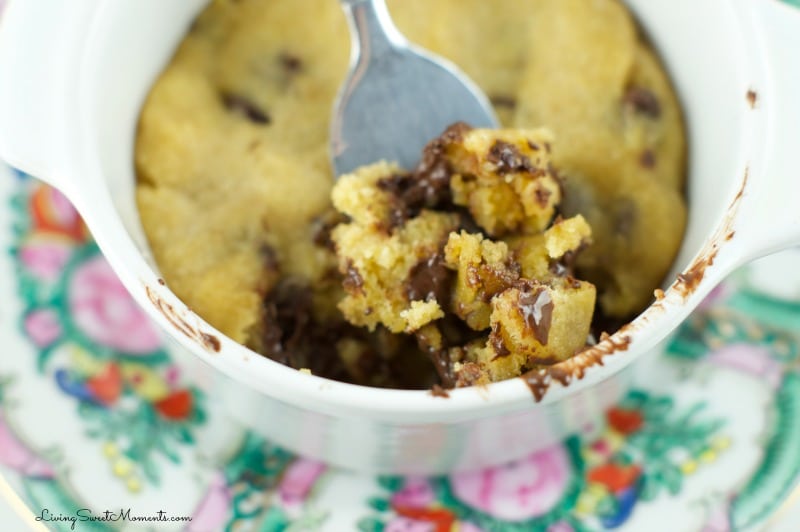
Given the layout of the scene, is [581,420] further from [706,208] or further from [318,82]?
[318,82]

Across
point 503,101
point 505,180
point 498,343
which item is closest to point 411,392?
point 498,343

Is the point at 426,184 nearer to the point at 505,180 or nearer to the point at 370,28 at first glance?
the point at 505,180

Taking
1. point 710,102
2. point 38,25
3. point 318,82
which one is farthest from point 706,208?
point 38,25

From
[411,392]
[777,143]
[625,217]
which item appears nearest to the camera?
[411,392]

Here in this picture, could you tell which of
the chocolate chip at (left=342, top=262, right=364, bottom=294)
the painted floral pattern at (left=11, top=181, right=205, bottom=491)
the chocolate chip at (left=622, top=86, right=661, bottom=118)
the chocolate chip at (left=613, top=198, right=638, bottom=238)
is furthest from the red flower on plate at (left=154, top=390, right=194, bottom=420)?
the chocolate chip at (left=622, top=86, right=661, bottom=118)

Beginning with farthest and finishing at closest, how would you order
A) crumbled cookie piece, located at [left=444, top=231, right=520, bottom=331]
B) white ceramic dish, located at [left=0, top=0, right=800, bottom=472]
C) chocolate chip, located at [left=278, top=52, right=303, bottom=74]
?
1. chocolate chip, located at [left=278, top=52, right=303, bottom=74]
2. crumbled cookie piece, located at [left=444, top=231, right=520, bottom=331]
3. white ceramic dish, located at [left=0, top=0, right=800, bottom=472]

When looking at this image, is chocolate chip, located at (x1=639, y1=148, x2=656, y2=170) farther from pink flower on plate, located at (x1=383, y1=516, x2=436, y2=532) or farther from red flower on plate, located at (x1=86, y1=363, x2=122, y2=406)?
red flower on plate, located at (x1=86, y1=363, x2=122, y2=406)
